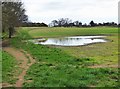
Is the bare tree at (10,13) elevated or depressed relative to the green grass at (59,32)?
elevated

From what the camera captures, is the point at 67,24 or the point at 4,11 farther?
the point at 67,24

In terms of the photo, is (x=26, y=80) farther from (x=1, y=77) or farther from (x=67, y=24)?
(x=67, y=24)

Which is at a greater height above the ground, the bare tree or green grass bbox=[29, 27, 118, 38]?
the bare tree

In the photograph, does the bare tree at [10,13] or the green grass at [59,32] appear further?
the green grass at [59,32]

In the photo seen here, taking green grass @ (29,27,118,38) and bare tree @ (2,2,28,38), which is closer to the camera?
bare tree @ (2,2,28,38)

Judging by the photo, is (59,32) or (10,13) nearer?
(10,13)

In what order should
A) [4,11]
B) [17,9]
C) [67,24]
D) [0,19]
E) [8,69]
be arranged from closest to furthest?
[8,69] → [0,19] → [4,11] → [17,9] → [67,24]

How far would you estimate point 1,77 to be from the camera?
15234mm

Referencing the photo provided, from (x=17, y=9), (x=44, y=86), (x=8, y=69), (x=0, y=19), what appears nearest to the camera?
(x=44, y=86)

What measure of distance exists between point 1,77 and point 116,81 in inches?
202

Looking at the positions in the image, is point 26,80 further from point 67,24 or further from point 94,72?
point 67,24

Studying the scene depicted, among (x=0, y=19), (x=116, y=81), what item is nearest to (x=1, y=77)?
(x=116, y=81)

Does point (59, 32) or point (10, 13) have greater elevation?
point (10, 13)

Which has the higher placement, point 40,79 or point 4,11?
point 4,11
